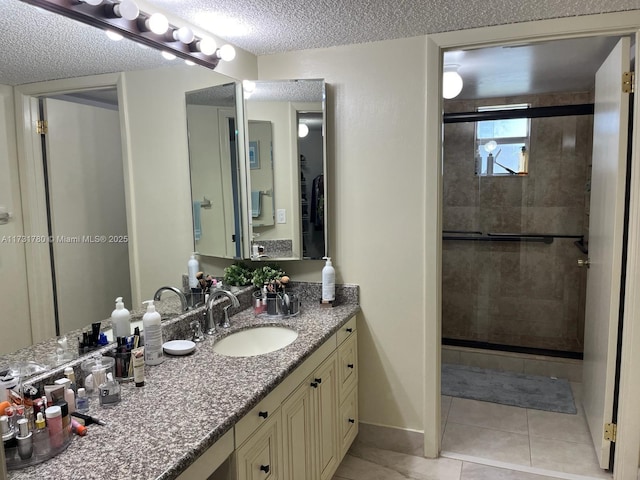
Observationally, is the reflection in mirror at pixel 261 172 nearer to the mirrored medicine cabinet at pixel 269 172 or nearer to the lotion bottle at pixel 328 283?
the mirrored medicine cabinet at pixel 269 172

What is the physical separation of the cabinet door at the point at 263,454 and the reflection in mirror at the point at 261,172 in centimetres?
117

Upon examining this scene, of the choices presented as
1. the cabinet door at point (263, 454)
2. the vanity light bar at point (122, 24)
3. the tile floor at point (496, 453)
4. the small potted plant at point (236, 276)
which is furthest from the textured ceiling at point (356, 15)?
the tile floor at point (496, 453)

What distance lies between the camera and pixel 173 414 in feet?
4.44

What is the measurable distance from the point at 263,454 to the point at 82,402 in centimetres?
59

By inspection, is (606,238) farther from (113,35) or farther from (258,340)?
(113,35)

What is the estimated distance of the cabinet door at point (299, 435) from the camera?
1.76m

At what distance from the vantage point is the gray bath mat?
319cm

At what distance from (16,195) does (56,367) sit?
537 millimetres

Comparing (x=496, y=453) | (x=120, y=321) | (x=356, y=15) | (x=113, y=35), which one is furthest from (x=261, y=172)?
(x=496, y=453)

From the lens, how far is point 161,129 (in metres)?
1.99

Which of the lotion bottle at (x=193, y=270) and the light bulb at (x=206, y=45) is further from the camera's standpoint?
the lotion bottle at (x=193, y=270)

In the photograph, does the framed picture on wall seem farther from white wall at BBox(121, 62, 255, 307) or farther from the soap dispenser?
the soap dispenser

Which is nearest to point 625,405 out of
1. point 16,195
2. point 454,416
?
point 454,416

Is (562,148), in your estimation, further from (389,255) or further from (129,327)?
(129,327)
